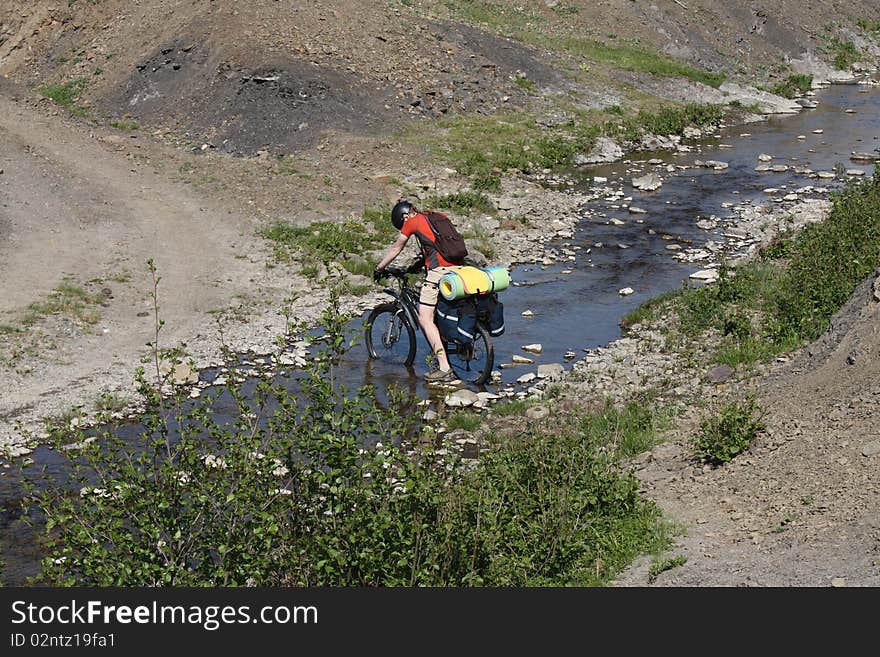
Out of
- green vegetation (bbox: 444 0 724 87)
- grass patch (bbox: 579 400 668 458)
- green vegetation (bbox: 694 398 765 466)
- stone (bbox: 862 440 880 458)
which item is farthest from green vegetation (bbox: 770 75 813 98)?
stone (bbox: 862 440 880 458)

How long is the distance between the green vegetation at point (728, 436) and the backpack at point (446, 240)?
4.41 meters

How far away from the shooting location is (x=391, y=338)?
15.8 meters

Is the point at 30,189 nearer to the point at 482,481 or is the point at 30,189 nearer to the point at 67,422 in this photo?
the point at 67,422

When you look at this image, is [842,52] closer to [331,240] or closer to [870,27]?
[870,27]

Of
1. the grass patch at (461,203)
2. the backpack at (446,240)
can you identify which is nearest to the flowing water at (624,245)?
the backpack at (446,240)

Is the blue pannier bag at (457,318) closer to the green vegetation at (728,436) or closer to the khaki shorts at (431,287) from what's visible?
the khaki shorts at (431,287)

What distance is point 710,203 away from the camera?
27469 mm

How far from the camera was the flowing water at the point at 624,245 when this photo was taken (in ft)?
50.1

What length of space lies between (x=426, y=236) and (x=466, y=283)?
913mm

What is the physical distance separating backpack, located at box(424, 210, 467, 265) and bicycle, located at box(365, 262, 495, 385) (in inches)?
23.0

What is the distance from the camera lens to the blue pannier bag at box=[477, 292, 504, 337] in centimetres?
1405

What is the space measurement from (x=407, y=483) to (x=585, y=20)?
44.7 m

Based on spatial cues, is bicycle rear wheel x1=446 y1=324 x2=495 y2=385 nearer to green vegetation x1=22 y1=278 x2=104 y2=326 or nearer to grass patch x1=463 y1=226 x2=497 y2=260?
green vegetation x1=22 y1=278 x2=104 y2=326

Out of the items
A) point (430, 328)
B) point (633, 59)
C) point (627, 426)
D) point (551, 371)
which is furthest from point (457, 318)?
point (633, 59)
